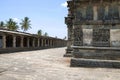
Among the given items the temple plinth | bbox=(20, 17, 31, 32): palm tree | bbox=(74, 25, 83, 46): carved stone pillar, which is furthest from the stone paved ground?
bbox=(20, 17, 31, 32): palm tree

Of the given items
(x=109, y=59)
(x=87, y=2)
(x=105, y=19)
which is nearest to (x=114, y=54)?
(x=109, y=59)

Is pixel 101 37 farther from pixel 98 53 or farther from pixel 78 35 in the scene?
pixel 78 35

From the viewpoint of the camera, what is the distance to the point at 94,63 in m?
13.0

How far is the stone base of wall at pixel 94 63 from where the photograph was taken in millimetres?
12589

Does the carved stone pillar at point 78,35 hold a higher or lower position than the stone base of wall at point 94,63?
higher

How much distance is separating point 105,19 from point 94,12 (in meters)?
0.86

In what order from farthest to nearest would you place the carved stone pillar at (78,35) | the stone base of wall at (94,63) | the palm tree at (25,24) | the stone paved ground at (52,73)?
the palm tree at (25,24)
the carved stone pillar at (78,35)
the stone base of wall at (94,63)
the stone paved ground at (52,73)

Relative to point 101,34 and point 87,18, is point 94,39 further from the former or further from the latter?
point 87,18

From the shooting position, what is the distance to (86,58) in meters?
13.4

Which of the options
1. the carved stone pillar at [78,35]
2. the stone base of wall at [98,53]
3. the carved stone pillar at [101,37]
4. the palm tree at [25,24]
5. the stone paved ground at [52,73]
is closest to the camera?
the stone paved ground at [52,73]

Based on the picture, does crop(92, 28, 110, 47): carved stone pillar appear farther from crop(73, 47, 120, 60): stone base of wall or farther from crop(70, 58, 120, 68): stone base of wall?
crop(70, 58, 120, 68): stone base of wall

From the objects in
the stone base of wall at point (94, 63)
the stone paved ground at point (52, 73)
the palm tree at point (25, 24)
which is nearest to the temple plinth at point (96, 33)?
the stone base of wall at point (94, 63)

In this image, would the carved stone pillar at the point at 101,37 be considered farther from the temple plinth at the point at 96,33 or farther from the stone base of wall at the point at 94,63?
the stone base of wall at the point at 94,63

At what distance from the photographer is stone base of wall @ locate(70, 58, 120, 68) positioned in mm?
12589
